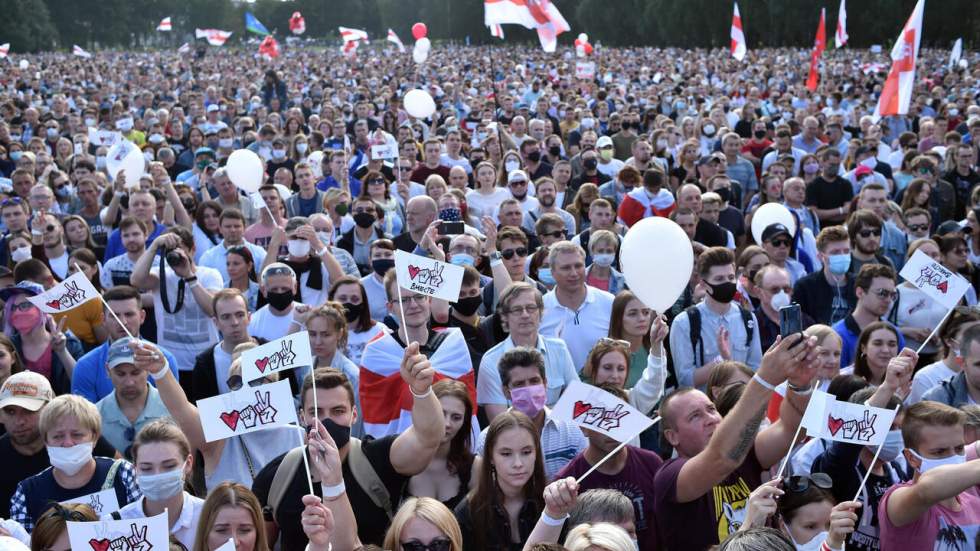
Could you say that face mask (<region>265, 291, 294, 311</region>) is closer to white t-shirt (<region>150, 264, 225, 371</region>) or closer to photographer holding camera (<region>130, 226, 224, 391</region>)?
photographer holding camera (<region>130, 226, 224, 391</region>)

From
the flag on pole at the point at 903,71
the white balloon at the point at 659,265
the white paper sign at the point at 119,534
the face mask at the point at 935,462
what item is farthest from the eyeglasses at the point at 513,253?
the flag on pole at the point at 903,71

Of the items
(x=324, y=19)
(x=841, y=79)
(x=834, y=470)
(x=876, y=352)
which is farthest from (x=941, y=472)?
(x=324, y=19)

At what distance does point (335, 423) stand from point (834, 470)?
2192 millimetres

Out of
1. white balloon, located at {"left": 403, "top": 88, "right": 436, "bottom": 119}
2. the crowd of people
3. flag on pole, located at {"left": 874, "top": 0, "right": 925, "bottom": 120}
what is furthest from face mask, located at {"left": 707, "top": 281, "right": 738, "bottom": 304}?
white balloon, located at {"left": 403, "top": 88, "right": 436, "bottom": 119}

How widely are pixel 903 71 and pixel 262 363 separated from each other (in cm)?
1201

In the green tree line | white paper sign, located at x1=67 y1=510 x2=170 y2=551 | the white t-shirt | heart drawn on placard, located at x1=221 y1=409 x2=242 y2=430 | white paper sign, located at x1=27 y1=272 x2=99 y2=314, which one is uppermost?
white paper sign, located at x1=27 y1=272 x2=99 y2=314

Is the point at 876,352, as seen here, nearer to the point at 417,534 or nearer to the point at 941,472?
the point at 941,472

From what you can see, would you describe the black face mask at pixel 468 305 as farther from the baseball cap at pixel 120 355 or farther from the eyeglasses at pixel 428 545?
the eyeglasses at pixel 428 545

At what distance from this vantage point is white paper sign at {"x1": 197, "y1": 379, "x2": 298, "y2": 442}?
181 inches

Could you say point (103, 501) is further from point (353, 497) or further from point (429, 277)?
point (429, 277)

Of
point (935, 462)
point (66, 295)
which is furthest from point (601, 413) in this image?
point (66, 295)

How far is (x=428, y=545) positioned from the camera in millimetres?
3953

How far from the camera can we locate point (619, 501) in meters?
4.07

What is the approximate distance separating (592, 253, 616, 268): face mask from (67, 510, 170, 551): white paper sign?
16.0 feet
